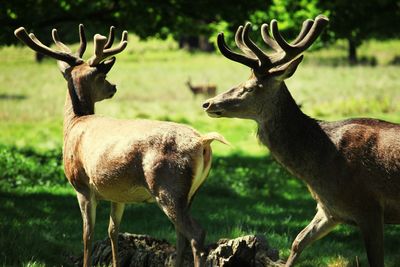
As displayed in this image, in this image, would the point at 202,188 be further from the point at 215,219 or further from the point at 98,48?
the point at 98,48

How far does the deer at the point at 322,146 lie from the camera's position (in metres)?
6.52

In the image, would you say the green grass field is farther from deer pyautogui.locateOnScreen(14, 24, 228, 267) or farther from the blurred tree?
the blurred tree

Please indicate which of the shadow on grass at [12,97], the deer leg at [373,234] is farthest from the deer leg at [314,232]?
the shadow on grass at [12,97]

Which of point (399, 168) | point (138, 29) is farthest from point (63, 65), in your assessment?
point (138, 29)

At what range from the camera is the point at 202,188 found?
41.4 ft

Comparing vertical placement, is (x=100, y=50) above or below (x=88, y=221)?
above

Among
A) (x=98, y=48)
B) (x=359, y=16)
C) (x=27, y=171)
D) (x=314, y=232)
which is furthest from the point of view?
(x=359, y=16)

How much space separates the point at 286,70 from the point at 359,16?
8.85 m

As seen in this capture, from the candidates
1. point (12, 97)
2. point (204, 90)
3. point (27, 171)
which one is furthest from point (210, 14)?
point (12, 97)

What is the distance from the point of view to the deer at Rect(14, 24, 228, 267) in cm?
635

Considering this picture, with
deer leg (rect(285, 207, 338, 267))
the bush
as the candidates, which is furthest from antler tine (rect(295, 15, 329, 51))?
the bush

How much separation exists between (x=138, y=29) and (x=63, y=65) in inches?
250

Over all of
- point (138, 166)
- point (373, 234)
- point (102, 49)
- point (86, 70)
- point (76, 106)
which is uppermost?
point (102, 49)

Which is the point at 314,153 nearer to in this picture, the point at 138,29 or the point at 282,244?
the point at 282,244
